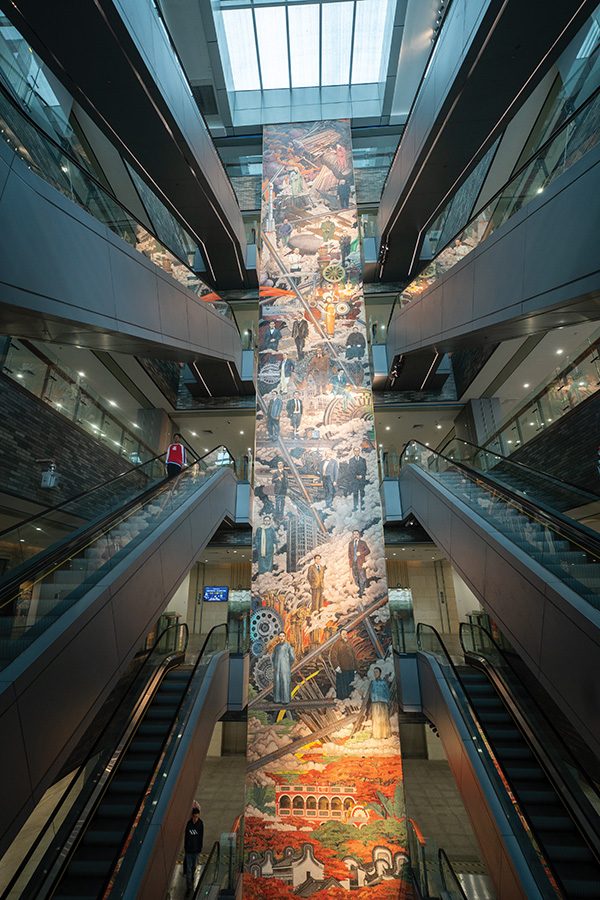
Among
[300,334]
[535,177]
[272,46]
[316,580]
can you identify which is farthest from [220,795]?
[272,46]

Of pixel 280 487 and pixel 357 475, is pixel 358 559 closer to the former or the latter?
pixel 357 475

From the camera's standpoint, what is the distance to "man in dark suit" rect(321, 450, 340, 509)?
12505 millimetres

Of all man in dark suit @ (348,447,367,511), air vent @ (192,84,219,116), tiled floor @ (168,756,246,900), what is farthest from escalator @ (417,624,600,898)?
air vent @ (192,84,219,116)

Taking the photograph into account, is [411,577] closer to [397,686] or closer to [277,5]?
[397,686]

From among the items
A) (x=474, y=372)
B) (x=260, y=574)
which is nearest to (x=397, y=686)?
(x=260, y=574)

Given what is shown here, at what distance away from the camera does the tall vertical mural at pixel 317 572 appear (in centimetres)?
962

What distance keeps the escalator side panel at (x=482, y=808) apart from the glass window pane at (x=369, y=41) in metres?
18.4

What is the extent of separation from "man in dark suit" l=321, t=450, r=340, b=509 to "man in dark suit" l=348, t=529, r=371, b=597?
107cm

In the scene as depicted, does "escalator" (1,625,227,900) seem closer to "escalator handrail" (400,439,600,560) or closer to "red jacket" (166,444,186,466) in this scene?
"red jacket" (166,444,186,466)

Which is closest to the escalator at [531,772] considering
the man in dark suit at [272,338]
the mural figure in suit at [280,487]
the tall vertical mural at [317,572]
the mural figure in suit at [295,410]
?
the tall vertical mural at [317,572]

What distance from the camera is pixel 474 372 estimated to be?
1291 cm

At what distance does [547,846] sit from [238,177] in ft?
62.3

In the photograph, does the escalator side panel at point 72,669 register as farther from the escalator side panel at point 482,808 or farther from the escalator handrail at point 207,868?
the escalator side panel at point 482,808

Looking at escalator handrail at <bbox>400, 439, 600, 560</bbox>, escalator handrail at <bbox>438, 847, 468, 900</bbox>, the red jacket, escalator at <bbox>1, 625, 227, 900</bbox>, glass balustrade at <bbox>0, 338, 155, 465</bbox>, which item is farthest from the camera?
the red jacket
